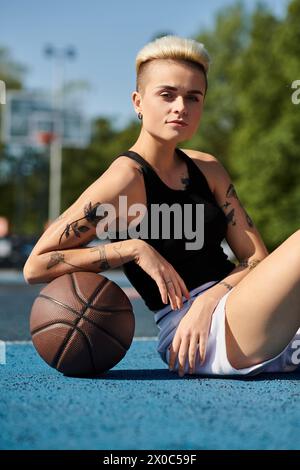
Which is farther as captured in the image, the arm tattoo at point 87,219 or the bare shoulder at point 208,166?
the bare shoulder at point 208,166

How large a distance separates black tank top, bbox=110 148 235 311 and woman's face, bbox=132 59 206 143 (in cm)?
20

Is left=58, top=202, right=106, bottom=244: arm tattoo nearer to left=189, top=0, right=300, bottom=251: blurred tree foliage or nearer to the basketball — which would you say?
the basketball

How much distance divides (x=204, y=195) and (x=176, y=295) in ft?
2.05

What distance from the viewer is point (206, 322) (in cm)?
345

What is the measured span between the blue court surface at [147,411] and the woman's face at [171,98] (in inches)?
49.2

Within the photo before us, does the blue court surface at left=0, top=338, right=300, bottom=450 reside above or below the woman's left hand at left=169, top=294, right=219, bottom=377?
below

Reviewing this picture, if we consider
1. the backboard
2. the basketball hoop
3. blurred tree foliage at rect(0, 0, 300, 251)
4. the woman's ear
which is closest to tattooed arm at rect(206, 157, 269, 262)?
the woman's ear

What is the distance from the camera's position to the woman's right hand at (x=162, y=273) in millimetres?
3408

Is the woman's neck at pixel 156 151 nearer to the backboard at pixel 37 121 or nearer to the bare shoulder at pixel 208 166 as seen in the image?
the bare shoulder at pixel 208 166

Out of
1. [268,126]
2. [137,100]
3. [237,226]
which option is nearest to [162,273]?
[237,226]

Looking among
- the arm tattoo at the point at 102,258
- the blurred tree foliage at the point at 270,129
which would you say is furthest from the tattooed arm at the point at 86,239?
the blurred tree foliage at the point at 270,129

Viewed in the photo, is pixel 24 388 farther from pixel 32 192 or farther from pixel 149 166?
pixel 32 192

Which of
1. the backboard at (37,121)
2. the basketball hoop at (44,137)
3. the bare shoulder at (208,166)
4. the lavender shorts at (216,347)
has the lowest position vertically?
the lavender shorts at (216,347)

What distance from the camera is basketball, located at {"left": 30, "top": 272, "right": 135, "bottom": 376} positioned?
11.7ft
